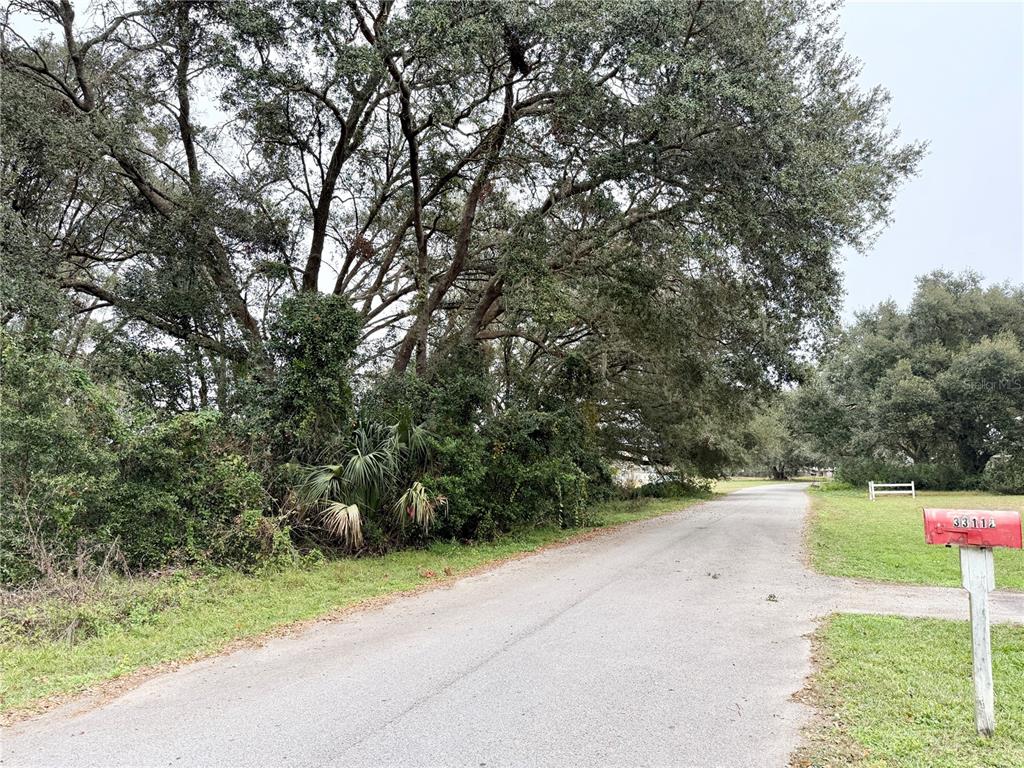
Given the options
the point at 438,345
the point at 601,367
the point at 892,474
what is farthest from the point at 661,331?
the point at 892,474

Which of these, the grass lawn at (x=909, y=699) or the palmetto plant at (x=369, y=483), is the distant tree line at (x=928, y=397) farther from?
the grass lawn at (x=909, y=699)

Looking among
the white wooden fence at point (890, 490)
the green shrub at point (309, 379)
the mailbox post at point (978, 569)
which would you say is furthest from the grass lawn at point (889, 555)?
the white wooden fence at point (890, 490)

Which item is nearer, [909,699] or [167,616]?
[909,699]

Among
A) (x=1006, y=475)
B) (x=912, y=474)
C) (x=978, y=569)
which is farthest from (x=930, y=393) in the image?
(x=978, y=569)

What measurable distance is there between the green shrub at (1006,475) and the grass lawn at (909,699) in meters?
29.9

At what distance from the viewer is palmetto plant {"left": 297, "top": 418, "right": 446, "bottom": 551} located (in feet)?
35.0

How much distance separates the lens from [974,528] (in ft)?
11.9

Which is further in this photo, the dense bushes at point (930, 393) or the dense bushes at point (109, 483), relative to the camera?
the dense bushes at point (930, 393)

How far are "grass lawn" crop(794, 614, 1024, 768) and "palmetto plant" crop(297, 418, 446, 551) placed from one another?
7.35 m

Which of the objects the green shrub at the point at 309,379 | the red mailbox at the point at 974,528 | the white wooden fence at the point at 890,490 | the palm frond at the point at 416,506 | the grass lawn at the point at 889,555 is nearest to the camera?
the red mailbox at the point at 974,528

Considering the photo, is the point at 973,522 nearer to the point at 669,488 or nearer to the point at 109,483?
the point at 109,483

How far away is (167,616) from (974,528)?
25.0 ft

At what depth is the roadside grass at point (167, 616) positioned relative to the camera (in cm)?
532

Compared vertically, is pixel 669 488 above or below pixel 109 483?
below
